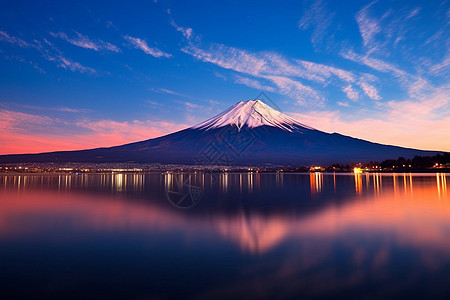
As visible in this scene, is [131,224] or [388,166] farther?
[388,166]

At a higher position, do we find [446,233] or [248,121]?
[248,121]

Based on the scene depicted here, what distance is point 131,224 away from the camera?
11336mm

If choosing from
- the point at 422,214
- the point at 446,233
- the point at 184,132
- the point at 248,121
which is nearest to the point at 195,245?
the point at 446,233

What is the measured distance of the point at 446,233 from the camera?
31.7 ft

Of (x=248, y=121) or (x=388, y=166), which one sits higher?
(x=248, y=121)

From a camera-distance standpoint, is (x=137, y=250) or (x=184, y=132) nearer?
A: (x=137, y=250)

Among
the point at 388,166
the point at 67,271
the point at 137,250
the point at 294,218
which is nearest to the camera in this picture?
the point at 67,271

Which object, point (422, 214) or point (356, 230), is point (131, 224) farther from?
point (422, 214)

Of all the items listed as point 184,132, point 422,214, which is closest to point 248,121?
point 184,132

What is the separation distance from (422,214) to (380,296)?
409 inches

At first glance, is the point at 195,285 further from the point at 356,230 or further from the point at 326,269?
the point at 356,230

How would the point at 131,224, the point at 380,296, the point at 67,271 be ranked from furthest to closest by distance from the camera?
the point at 131,224, the point at 67,271, the point at 380,296

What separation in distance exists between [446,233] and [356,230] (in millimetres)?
2430

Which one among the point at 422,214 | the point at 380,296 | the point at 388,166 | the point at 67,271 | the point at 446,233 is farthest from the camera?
the point at 388,166
